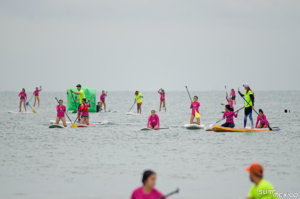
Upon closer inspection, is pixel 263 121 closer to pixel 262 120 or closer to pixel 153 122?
pixel 262 120

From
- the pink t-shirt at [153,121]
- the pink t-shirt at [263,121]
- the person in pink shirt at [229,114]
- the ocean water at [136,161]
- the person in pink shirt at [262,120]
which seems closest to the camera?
the ocean water at [136,161]

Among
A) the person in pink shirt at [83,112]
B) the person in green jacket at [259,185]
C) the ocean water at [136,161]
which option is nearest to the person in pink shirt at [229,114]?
the ocean water at [136,161]

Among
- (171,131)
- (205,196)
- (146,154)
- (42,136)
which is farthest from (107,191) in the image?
(171,131)

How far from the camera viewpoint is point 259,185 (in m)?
7.10

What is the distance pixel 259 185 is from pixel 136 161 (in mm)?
9517

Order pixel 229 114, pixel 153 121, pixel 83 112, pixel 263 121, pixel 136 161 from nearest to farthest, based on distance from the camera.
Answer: pixel 136 161
pixel 229 114
pixel 263 121
pixel 153 121
pixel 83 112

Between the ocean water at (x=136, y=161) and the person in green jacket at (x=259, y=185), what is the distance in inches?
162

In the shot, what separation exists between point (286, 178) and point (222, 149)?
5952mm

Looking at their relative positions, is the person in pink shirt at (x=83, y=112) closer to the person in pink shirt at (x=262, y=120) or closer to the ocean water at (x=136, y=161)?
the ocean water at (x=136, y=161)

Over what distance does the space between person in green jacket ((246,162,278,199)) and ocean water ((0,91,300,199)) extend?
13.5 feet

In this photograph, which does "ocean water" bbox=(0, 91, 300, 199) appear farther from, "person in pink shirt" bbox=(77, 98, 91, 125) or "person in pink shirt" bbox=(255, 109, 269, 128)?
"person in pink shirt" bbox=(77, 98, 91, 125)

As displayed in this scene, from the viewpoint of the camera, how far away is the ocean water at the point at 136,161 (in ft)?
39.9

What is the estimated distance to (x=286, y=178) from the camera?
13.3 metres

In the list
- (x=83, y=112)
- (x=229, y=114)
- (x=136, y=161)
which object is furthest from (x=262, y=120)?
(x=136, y=161)
